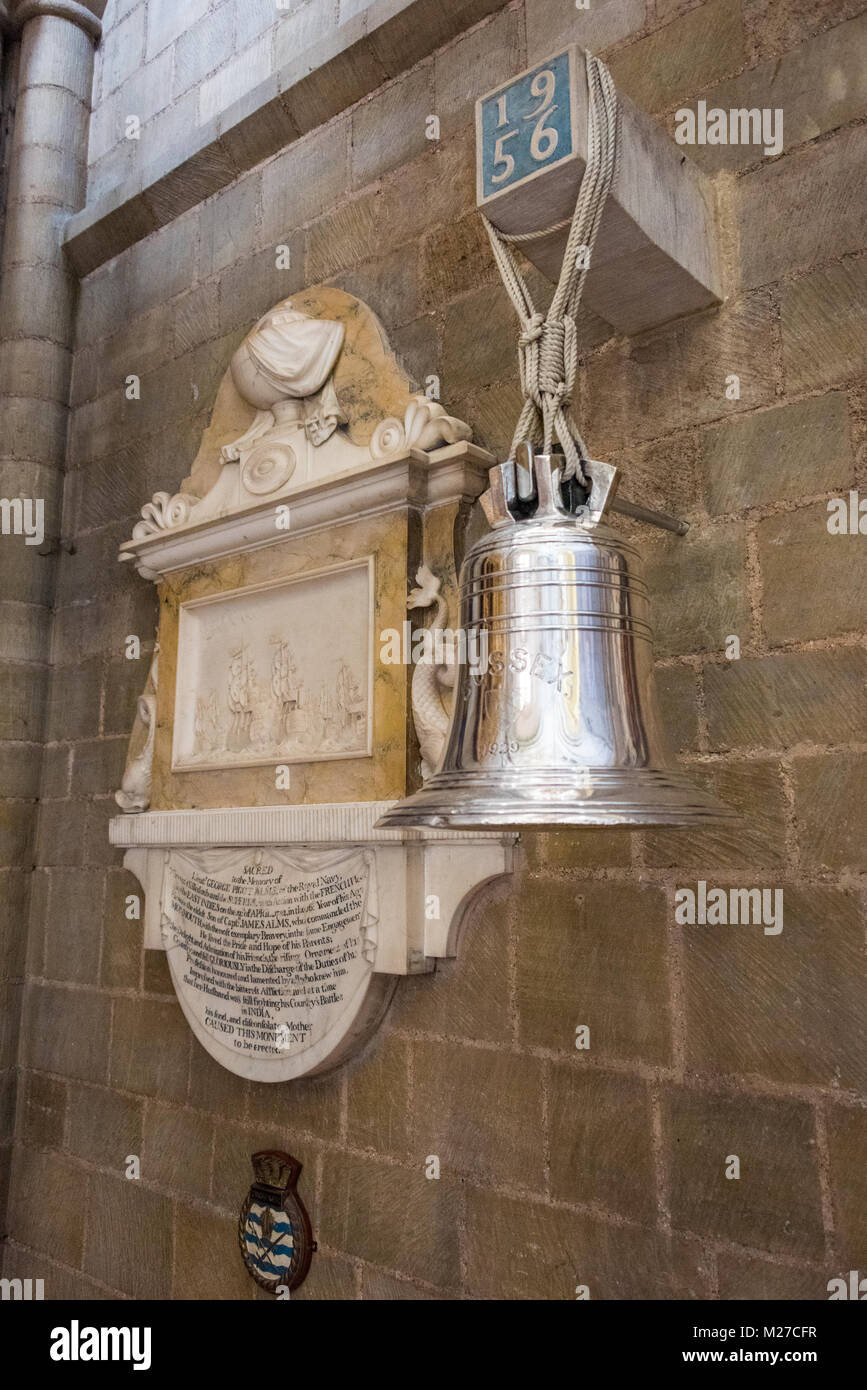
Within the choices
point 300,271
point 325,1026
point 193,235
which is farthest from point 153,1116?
point 193,235

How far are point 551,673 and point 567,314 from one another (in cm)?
57

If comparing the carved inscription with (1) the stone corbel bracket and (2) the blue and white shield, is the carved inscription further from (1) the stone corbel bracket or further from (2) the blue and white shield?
(2) the blue and white shield

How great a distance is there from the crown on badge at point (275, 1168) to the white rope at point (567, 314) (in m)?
1.80

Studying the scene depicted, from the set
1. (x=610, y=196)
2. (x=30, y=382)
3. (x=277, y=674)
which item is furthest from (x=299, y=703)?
(x=30, y=382)

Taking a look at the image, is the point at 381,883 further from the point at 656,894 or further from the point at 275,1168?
the point at 275,1168

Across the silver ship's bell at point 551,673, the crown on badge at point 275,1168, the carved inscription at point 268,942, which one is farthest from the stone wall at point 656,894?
the silver ship's bell at point 551,673

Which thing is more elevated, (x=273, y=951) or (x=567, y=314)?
(x=567, y=314)

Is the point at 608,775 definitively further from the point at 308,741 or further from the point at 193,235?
the point at 193,235

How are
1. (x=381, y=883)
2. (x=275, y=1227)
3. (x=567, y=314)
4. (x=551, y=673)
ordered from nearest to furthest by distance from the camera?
(x=551, y=673), (x=567, y=314), (x=381, y=883), (x=275, y=1227)

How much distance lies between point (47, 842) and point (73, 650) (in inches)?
25.3

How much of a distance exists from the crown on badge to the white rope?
1.80 metres

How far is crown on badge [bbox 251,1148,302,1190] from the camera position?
2.38 meters

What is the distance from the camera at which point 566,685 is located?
1371 millimetres

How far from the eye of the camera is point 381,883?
86.5 inches
